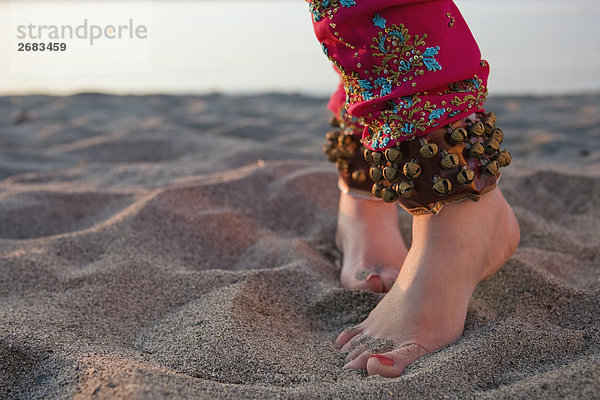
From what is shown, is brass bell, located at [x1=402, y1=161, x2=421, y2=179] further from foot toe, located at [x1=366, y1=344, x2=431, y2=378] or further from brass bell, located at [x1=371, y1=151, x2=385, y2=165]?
foot toe, located at [x1=366, y1=344, x2=431, y2=378]

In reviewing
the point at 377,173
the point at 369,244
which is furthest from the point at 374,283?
the point at 377,173

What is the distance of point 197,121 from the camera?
386 cm

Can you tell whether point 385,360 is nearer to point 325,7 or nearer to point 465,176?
point 465,176

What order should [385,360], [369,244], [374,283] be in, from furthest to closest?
1. [369,244]
2. [374,283]
3. [385,360]

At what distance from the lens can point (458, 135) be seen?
1.05 metres

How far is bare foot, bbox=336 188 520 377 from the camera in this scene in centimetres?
106

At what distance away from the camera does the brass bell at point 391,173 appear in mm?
1094

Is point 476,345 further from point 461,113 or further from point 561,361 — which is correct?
point 461,113

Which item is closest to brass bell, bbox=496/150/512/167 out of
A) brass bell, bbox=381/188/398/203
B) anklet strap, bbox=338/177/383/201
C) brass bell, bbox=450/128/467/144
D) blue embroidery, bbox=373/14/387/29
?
brass bell, bbox=450/128/467/144

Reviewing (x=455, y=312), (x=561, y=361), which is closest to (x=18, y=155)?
(x=455, y=312)

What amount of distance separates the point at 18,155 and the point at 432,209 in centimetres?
249

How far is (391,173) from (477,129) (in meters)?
0.18

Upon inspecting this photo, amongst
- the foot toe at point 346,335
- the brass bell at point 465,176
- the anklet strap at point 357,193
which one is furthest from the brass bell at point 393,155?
the anklet strap at point 357,193

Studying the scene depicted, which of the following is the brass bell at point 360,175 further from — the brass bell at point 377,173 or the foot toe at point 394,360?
the foot toe at point 394,360
